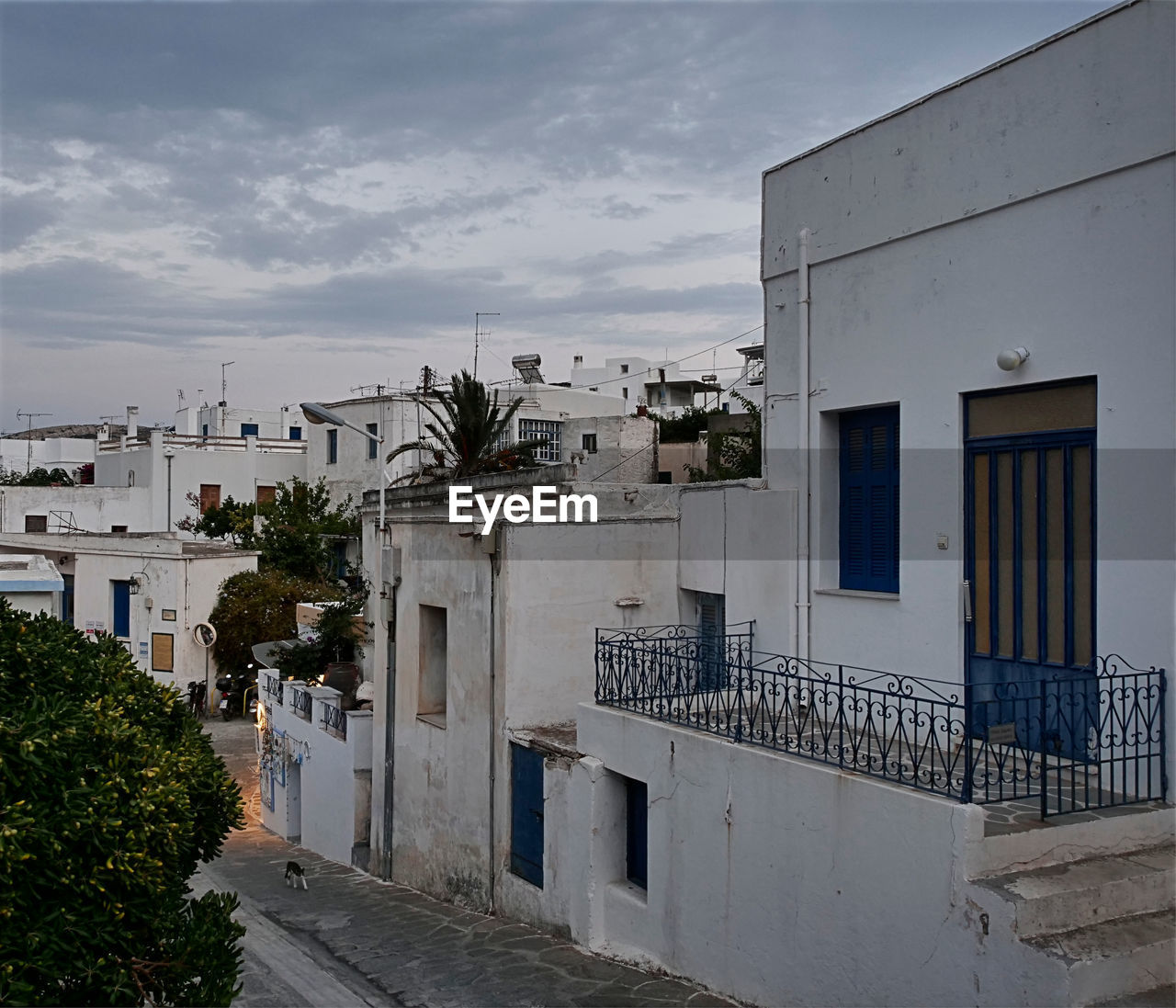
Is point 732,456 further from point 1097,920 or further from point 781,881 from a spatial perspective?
point 1097,920

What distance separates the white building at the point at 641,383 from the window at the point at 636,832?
1836 inches

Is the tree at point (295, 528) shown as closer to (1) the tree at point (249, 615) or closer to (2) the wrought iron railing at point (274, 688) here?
(1) the tree at point (249, 615)

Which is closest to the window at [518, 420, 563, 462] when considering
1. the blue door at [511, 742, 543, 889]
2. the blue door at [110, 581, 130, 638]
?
the blue door at [110, 581, 130, 638]

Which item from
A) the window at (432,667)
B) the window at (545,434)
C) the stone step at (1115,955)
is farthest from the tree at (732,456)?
the window at (545,434)

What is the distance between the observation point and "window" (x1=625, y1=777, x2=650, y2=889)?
10359 millimetres

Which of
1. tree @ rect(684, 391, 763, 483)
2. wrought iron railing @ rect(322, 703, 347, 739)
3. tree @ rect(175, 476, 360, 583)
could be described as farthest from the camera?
tree @ rect(175, 476, 360, 583)

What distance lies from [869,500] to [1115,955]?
5.17m

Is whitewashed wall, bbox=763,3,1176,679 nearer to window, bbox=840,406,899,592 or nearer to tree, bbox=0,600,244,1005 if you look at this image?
window, bbox=840,406,899,592

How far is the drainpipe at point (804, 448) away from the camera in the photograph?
431 inches

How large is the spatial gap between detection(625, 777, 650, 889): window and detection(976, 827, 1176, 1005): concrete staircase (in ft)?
13.9

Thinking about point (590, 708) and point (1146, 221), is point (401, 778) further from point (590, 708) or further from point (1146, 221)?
point (1146, 221)

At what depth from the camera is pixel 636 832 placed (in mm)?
10461

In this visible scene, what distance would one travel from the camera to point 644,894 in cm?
1012

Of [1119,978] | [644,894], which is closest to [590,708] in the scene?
[644,894]
